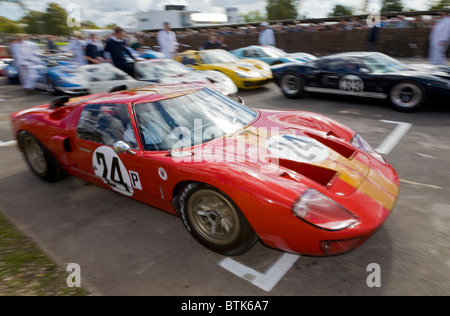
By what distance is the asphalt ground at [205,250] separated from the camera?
2.18 metres

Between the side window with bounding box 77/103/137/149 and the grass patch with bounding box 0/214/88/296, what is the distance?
112cm

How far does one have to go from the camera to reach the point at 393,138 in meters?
4.94

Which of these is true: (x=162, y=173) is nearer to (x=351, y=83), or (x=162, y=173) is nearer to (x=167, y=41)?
(x=351, y=83)

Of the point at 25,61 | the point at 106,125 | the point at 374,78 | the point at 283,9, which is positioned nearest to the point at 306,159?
the point at 106,125

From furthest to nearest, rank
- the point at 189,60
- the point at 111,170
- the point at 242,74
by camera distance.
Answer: the point at 189,60
the point at 242,74
the point at 111,170

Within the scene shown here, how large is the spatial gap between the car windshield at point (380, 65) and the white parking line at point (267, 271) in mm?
5266

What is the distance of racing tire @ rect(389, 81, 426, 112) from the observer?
5828 mm

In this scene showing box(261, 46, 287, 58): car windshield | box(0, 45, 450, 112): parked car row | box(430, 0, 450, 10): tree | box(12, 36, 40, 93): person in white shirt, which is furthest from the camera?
box(430, 0, 450, 10): tree

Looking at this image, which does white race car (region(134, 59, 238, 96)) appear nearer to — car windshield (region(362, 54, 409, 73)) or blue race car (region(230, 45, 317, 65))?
car windshield (region(362, 54, 409, 73))

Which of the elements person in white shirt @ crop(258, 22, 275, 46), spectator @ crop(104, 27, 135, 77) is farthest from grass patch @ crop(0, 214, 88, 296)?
person in white shirt @ crop(258, 22, 275, 46)

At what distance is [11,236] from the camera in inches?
114

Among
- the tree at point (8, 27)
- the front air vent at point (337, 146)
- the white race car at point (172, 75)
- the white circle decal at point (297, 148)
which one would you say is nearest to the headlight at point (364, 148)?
the front air vent at point (337, 146)

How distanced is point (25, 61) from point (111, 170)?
8.71 metres
